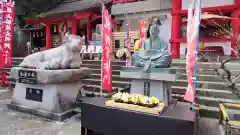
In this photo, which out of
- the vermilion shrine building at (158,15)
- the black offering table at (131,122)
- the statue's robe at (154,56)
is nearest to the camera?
the black offering table at (131,122)

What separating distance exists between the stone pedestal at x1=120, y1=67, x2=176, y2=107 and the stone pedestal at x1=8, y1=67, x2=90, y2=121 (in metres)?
1.83

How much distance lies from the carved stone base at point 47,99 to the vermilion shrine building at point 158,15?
6.86 m

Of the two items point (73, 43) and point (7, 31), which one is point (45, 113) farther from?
point (7, 31)

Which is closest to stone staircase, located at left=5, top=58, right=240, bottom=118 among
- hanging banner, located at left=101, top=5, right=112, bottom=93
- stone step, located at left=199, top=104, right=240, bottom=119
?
stone step, located at left=199, top=104, right=240, bottom=119

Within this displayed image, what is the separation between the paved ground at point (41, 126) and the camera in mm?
3434

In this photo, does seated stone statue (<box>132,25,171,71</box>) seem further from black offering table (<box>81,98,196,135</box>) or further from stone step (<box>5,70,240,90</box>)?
stone step (<box>5,70,240,90</box>)

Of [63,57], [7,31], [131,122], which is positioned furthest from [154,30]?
[7,31]

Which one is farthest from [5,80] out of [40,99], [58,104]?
[58,104]

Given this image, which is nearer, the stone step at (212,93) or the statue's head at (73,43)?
the statue's head at (73,43)

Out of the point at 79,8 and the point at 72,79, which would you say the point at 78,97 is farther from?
the point at 79,8

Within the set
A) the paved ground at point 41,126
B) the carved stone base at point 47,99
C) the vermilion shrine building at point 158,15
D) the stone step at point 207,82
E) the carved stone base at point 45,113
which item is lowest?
the paved ground at point 41,126

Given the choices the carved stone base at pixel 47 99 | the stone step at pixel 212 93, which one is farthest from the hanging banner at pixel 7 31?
the stone step at pixel 212 93

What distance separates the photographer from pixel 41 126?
374 centimetres

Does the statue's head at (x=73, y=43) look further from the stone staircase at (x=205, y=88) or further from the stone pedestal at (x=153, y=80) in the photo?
the stone staircase at (x=205, y=88)
